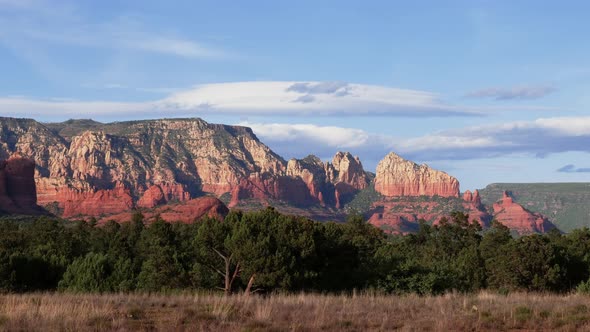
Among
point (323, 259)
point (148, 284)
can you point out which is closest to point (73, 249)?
point (148, 284)

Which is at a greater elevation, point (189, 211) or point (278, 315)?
point (278, 315)

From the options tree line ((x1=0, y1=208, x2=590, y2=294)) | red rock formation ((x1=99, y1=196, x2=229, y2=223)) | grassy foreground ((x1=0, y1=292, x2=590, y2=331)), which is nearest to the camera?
grassy foreground ((x1=0, y1=292, x2=590, y2=331))

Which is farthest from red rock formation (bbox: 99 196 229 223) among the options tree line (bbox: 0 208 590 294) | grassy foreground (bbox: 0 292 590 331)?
grassy foreground (bbox: 0 292 590 331)

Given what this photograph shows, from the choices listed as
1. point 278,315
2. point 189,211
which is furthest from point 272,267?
point 189,211

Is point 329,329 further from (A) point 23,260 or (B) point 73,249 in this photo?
(B) point 73,249

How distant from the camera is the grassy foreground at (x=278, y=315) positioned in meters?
16.3

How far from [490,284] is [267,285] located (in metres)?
23.4

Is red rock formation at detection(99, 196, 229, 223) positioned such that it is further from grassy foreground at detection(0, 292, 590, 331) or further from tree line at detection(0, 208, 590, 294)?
grassy foreground at detection(0, 292, 590, 331)

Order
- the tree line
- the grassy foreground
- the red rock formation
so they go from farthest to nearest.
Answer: the red rock formation
the tree line
the grassy foreground

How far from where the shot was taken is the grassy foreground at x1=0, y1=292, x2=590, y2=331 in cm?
1634

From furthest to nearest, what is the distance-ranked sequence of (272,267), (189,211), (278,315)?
(189,211)
(272,267)
(278,315)

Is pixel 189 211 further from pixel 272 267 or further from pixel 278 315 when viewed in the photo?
pixel 278 315

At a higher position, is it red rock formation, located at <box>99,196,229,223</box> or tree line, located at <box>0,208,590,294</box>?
tree line, located at <box>0,208,590,294</box>

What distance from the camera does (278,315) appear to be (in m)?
18.2
